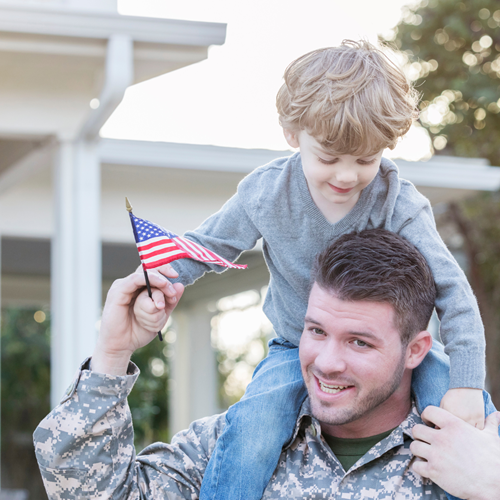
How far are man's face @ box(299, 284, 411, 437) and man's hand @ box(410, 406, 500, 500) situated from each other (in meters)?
0.17

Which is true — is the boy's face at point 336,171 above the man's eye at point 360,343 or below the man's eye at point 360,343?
above

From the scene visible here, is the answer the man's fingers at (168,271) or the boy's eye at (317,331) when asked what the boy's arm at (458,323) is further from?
the man's fingers at (168,271)

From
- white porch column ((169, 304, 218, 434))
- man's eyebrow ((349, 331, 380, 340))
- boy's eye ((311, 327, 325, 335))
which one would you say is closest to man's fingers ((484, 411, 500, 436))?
man's eyebrow ((349, 331, 380, 340))

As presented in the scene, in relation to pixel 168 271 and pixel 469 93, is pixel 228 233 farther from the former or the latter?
pixel 469 93

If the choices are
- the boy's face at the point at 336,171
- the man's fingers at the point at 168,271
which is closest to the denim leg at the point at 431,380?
the boy's face at the point at 336,171

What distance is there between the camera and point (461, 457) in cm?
200

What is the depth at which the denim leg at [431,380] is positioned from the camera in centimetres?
217

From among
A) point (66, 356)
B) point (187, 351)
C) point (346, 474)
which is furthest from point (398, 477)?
point (187, 351)

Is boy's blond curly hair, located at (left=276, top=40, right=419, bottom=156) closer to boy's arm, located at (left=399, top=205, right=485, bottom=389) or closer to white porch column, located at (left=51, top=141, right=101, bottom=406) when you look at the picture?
boy's arm, located at (left=399, top=205, right=485, bottom=389)

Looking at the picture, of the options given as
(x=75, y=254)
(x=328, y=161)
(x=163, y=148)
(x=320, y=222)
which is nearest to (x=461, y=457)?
(x=320, y=222)

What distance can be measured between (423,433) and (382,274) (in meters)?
0.45

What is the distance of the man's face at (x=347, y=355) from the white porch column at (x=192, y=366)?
325 inches

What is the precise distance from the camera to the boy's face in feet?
6.59

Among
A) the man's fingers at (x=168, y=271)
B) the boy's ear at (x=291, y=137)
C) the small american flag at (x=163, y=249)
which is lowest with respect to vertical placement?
the man's fingers at (x=168, y=271)
